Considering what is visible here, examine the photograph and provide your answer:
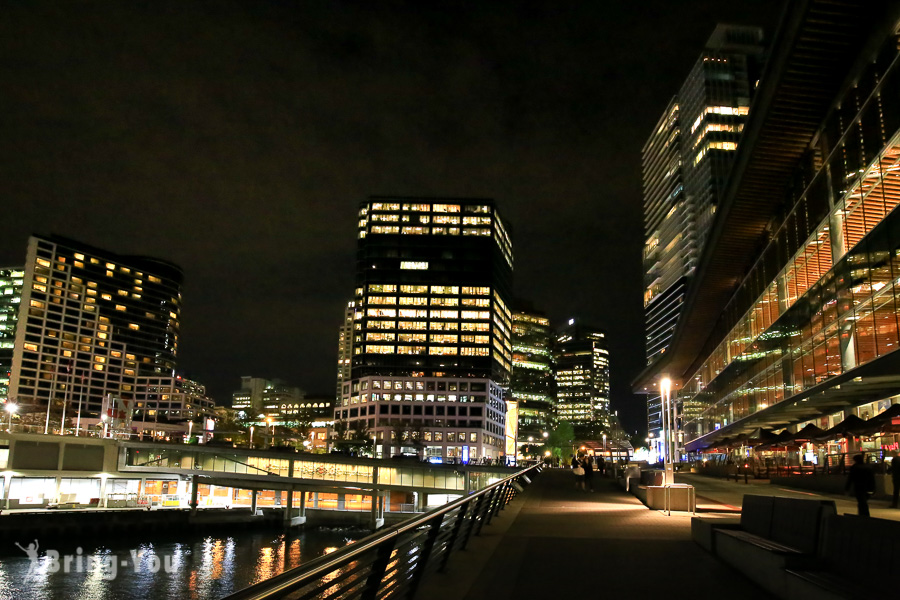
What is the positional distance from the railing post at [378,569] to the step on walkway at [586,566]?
7.05 feet

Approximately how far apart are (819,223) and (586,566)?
29.7 meters

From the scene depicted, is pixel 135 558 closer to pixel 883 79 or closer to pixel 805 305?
pixel 805 305

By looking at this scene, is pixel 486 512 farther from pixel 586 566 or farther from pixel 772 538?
pixel 772 538

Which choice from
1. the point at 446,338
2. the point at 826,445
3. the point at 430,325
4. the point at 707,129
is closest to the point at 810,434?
the point at 826,445

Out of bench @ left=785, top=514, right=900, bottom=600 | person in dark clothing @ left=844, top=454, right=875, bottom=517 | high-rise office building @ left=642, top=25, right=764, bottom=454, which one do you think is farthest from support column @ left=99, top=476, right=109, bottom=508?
high-rise office building @ left=642, top=25, right=764, bottom=454

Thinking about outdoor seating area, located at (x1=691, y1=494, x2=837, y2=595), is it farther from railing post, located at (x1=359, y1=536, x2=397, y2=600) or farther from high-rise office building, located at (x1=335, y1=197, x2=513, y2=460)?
high-rise office building, located at (x1=335, y1=197, x2=513, y2=460)

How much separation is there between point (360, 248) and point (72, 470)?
109819mm

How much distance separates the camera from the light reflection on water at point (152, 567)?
3759 centimetres

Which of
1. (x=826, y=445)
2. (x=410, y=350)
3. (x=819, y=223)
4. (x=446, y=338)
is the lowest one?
(x=826, y=445)

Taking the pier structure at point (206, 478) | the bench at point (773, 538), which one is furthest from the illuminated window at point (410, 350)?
the bench at point (773, 538)

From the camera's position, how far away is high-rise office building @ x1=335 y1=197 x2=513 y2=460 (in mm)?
165125

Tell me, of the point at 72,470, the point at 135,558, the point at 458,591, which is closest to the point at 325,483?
the point at 72,470

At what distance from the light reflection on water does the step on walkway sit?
63.7 ft

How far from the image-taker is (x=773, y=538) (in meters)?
9.90
